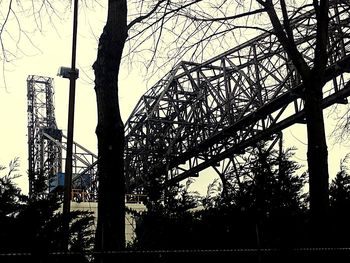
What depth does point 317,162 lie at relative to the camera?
10609 mm

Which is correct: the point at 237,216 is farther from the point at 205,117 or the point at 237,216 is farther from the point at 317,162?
the point at 205,117

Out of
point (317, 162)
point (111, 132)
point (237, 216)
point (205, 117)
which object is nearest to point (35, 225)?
point (111, 132)

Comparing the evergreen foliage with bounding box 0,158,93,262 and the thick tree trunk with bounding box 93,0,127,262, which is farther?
the thick tree trunk with bounding box 93,0,127,262

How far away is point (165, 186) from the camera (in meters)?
9.85

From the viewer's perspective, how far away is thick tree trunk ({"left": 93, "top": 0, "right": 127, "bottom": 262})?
8359mm

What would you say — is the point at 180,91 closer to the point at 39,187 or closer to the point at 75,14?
the point at 75,14

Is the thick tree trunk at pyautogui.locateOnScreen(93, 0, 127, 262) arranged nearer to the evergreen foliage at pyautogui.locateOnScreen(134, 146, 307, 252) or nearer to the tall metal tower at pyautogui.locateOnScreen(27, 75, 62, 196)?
the evergreen foliage at pyautogui.locateOnScreen(134, 146, 307, 252)

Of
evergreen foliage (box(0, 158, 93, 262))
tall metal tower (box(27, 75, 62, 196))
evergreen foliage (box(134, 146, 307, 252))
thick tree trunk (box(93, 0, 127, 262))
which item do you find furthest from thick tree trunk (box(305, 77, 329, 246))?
tall metal tower (box(27, 75, 62, 196))

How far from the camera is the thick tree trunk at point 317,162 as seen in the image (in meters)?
9.43

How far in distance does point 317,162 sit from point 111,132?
397 cm

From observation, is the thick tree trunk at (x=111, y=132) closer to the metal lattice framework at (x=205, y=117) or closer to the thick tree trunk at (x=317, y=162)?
the thick tree trunk at (x=317, y=162)

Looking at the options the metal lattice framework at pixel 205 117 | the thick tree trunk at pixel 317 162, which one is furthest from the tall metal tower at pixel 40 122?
the thick tree trunk at pixel 317 162

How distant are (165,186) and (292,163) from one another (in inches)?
105

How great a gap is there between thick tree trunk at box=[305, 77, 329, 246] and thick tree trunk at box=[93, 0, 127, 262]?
10.3ft
